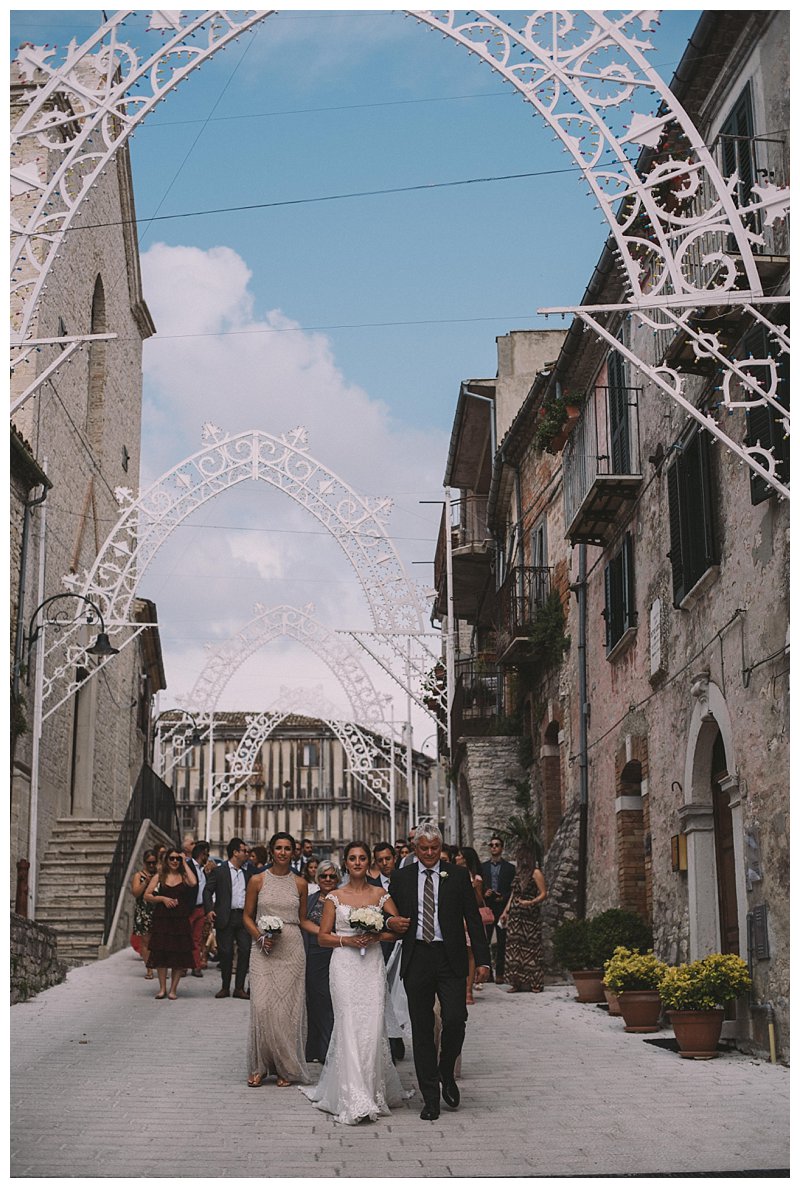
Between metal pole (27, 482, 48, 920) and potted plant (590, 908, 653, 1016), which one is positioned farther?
metal pole (27, 482, 48, 920)

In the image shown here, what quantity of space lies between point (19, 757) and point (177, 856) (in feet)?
20.6

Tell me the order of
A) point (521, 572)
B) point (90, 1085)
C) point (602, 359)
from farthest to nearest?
1. point (521, 572)
2. point (602, 359)
3. point (90, 1085)

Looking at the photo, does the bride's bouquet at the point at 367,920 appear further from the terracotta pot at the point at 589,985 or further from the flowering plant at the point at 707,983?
the terracotta pot at the point at 589,985

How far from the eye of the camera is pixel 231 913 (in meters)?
17.0

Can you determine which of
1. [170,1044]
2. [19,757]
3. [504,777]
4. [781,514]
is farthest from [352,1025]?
[504,777]

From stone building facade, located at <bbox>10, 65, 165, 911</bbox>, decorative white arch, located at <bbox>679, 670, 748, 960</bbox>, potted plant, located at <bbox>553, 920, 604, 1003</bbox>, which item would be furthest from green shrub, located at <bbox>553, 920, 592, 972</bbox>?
stone building facade, located at <bbox>10, 65, 165, 911</bbox>

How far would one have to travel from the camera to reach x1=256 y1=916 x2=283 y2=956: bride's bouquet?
1045 centimetres

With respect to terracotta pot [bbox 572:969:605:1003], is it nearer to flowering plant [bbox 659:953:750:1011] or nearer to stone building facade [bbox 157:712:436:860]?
flowering plant [bbox 659:953:750:1011]

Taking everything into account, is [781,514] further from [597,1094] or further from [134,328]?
[134,328]

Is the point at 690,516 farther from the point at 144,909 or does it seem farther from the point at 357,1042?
the point at 144,909

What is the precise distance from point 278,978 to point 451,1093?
181cm

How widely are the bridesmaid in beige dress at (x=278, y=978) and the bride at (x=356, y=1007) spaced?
725 mm

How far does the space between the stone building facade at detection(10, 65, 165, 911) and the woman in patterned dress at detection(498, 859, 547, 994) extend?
7.74 meters

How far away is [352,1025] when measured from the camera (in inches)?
366
